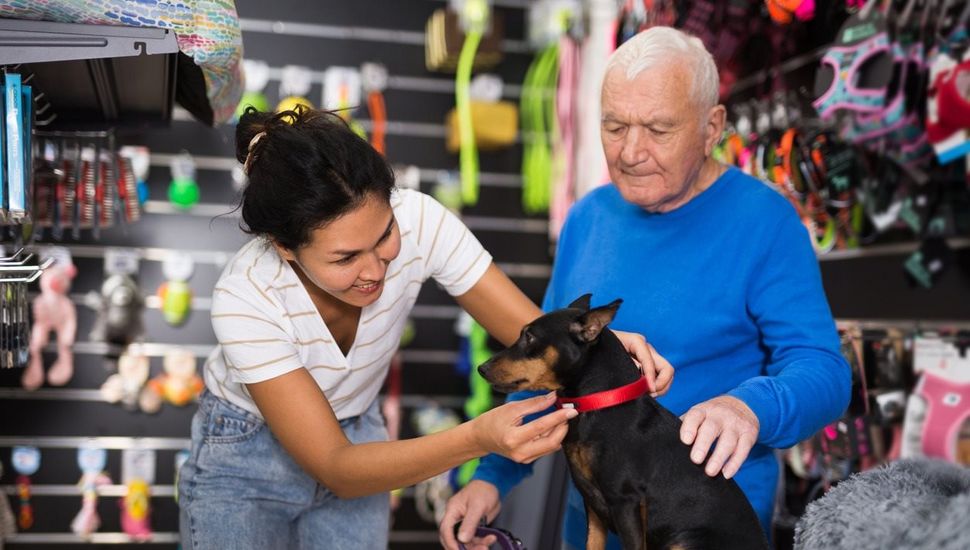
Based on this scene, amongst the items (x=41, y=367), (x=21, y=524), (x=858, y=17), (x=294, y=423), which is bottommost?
(x=21, y=524)

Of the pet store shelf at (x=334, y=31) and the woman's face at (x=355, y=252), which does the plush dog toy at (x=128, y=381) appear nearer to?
the pet store shelf at (x=334, y=31)

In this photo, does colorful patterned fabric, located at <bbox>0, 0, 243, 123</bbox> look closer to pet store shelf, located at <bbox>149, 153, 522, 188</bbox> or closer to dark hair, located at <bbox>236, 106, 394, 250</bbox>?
dark hair, located at <bbox>236, 106, 394, 250</bbox>

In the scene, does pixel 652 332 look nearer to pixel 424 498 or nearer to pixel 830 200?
pixel 830 200

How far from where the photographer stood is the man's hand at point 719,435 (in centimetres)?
121

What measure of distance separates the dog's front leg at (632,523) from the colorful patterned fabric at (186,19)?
938 millimetres

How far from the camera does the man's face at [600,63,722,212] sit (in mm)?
1568

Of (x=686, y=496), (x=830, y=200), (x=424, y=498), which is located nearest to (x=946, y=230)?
(x=830, y=200)

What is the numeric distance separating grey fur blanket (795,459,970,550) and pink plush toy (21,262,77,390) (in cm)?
345

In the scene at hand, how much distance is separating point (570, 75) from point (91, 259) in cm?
232

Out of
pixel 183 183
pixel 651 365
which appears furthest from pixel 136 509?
pixel 651 365

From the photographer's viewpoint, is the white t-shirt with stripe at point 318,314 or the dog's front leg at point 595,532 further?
the white t-shirt with stripe at point 318,314

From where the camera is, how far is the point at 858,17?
7.61ft

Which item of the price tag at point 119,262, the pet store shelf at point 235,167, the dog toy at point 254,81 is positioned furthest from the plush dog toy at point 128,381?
the dog toy at point 254,81

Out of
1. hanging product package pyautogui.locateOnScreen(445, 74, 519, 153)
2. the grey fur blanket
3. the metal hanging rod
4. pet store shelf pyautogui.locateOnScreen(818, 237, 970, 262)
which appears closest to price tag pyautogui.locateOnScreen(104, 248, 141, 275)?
the metal hanging rod
